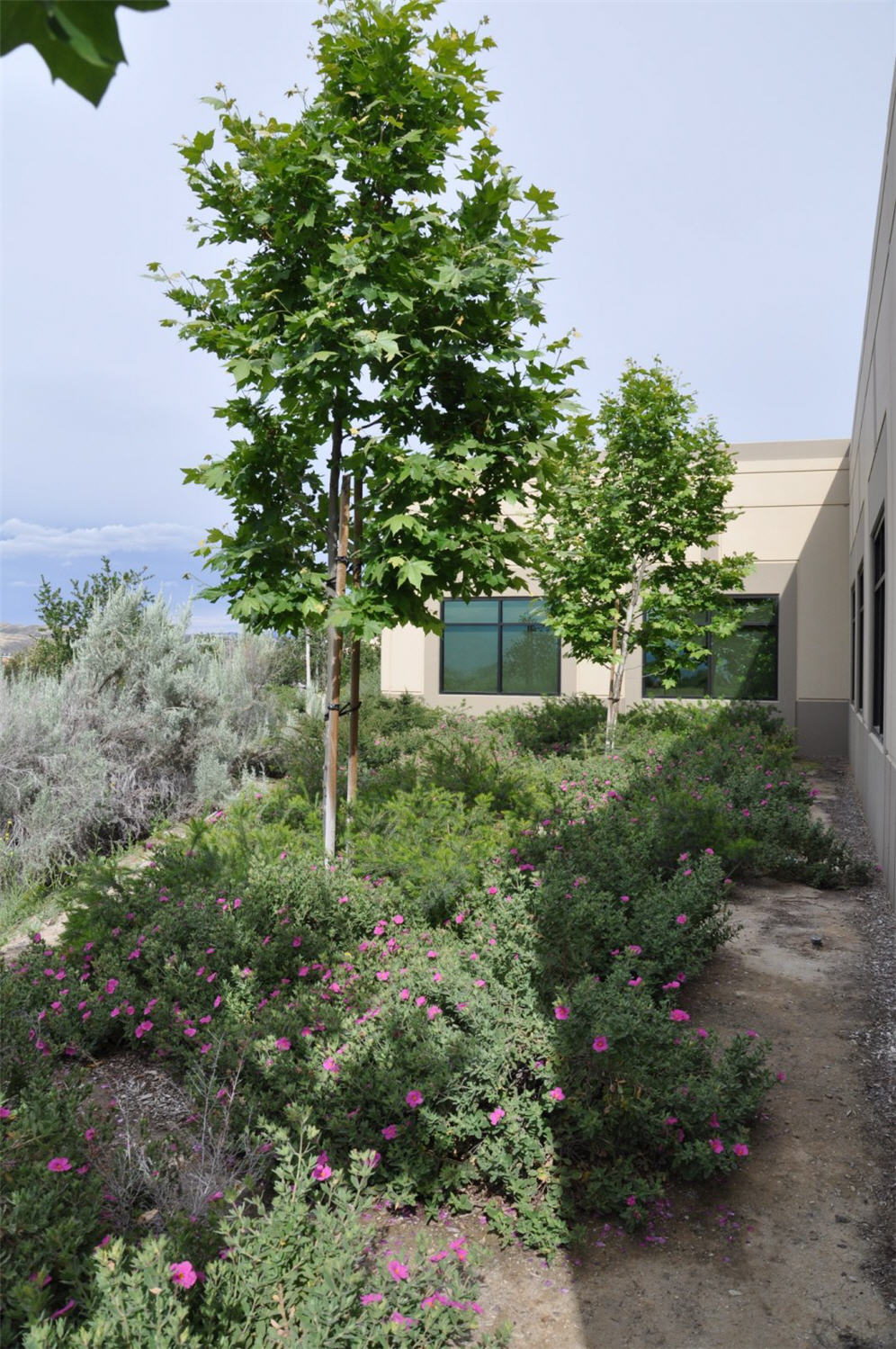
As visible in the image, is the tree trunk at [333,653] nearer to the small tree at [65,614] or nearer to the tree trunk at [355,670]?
the tree trunk at [355,670]

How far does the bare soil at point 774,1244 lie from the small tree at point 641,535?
796 cm

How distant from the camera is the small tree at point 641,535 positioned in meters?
12.2

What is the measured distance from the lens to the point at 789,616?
1652cm

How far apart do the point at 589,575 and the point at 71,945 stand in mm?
8872

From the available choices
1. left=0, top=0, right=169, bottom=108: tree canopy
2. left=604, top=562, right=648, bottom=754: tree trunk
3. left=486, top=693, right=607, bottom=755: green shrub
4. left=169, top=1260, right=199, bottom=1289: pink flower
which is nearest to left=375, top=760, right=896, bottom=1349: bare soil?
left=169, top=1260, right=199, bottom=1289: pink flower

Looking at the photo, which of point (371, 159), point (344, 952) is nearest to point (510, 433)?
point (371, 159)

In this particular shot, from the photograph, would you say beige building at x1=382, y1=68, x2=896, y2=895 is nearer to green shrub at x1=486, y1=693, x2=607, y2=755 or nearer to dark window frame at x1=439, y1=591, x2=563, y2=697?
dark window frame at x1=439, y1=591, x2=563, y2=697

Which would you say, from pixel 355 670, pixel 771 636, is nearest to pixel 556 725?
pixel 771 636

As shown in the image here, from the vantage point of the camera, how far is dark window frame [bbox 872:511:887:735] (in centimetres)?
885

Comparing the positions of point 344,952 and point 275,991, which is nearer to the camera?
point 275,991

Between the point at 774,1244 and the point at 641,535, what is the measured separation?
10.3 m

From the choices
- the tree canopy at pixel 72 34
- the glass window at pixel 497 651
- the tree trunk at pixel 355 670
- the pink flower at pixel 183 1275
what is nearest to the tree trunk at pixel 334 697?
the tree trunk at pixel 355 670

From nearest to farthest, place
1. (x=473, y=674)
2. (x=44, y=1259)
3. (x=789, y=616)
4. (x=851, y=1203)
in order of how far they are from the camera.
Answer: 1. (x=44, y=1259)
2. (x=851, y=1203)
3. (x=789, y=616)
4. (x=473, y=674)

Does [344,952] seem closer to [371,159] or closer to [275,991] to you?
[275,991]
